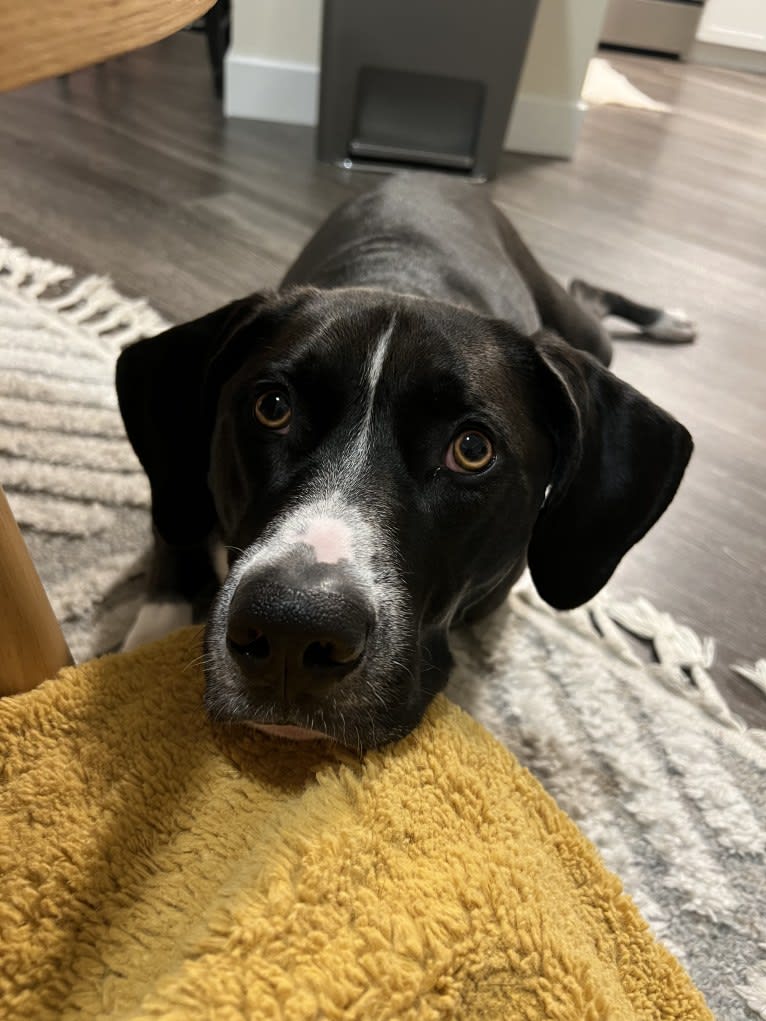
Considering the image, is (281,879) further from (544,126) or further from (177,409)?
(544,126)

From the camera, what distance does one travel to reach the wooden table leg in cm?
98

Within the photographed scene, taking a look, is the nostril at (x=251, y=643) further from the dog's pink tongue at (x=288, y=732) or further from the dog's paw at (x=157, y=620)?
the dog's paw at (x=157, y=620)

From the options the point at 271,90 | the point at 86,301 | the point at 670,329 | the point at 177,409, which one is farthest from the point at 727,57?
the point at 177,409

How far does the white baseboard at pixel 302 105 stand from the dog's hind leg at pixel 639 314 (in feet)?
7.42

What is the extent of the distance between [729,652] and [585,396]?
858 millimetres

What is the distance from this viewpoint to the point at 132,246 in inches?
123

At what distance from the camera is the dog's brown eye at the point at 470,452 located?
1.17 metres

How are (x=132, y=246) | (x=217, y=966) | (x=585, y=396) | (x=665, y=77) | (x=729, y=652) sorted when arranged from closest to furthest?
(x=217, y=966)
(x=585, y=396)
(x=729, y=652)
(x=132, y=246)
(x=665, y=77)

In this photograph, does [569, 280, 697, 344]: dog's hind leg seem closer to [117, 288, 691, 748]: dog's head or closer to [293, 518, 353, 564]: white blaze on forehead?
[117, 288, 691, 748]: dog's head

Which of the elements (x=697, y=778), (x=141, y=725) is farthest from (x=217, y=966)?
(x=697, y=778)

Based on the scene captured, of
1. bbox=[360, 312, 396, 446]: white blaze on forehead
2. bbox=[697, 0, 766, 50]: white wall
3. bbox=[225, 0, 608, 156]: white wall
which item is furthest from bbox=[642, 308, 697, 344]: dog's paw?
bbox=[697, 0, 766, 50]: white wall

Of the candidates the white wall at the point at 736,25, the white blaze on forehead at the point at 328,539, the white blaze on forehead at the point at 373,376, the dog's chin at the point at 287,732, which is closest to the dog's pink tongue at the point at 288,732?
the dog's chin at the point at 287,732

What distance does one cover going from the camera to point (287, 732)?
3.28ft

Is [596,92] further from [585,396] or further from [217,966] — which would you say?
[217,966]
